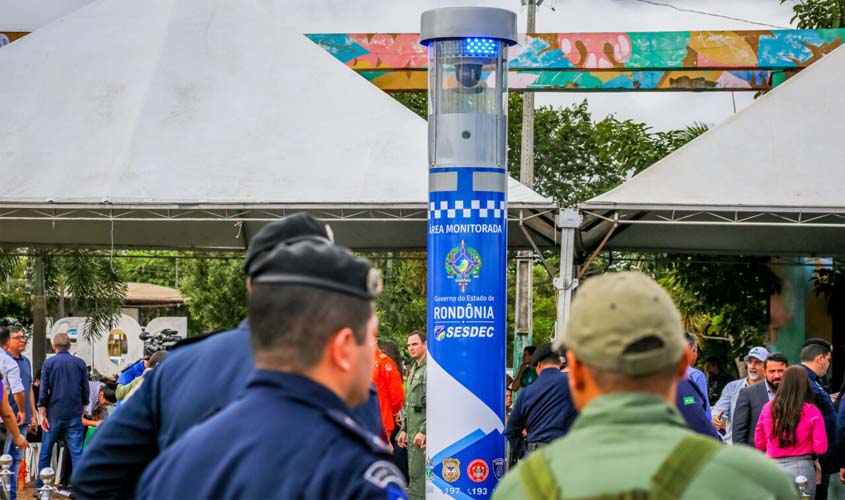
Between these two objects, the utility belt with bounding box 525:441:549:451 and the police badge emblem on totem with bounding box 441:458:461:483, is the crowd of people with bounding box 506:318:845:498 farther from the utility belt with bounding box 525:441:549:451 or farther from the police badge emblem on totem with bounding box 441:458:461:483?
the police badge emblem on totem with bounding box 441:458:461:483

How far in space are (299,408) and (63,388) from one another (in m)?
12.2

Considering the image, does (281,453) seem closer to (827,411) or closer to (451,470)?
(451,470)

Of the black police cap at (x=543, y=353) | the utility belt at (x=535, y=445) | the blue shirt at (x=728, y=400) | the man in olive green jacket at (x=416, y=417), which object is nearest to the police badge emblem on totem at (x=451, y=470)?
the utility belt at (x=535, y=445)

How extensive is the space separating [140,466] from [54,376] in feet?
36.7

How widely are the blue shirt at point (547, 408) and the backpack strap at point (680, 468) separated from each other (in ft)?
21.6

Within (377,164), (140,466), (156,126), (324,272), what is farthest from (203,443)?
(156,126)

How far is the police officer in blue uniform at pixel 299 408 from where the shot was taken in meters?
2.19

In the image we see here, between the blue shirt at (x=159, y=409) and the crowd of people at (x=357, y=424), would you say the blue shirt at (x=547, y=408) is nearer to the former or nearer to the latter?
the blue shirt at (x=159, y=409)

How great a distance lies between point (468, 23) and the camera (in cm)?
940

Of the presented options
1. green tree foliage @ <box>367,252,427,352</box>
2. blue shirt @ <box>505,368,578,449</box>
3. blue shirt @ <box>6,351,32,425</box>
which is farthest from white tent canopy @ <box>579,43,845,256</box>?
green tree foliage @ <box>367,252,427,352</box>

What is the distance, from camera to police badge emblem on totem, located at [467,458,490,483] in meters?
9.34

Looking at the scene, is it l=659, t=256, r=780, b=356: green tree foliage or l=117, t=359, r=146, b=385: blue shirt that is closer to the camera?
l=117, t=359, r=146, b=385: blue shirt

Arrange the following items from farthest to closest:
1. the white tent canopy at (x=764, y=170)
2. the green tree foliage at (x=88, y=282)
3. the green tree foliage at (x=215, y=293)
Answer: the green tree foliage at (x=215, y=293)
the green tree foliage at (x=88, y=282)
the white tent canopy at (x=764, y=170)

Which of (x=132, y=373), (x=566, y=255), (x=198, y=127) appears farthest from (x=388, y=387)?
(x=198, y=127)
